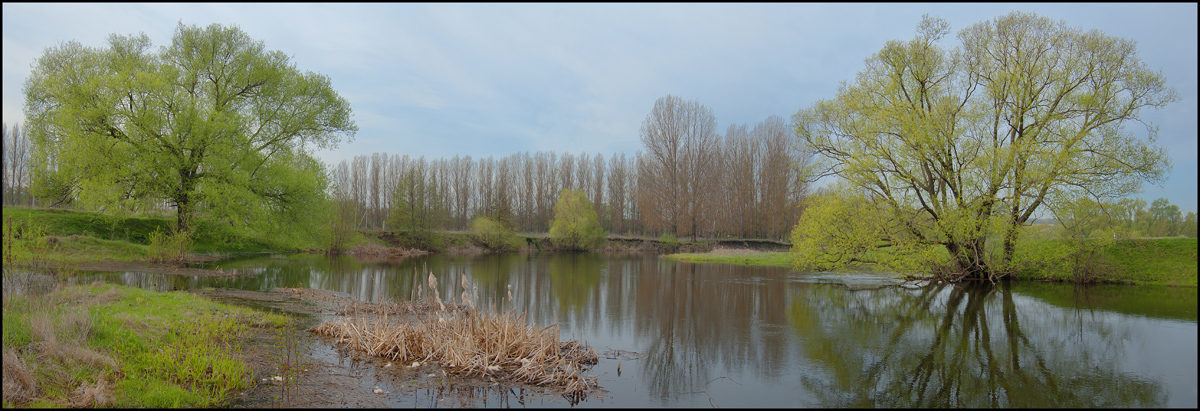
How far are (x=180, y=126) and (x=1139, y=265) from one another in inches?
1356

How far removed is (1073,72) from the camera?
57.3 ft

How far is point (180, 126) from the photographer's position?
20844mm

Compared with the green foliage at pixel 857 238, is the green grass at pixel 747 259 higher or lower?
lower

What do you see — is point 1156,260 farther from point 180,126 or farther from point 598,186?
point 598,186

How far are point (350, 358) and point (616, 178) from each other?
58.1 m

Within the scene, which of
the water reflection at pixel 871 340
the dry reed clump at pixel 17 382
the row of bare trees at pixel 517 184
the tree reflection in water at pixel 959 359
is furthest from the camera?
the row of bare trees at pixel 517 184

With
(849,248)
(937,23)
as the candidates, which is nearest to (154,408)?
(849,248)

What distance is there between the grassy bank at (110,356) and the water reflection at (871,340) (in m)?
2.64

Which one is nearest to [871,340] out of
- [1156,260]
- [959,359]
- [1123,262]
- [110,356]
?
[959,359]

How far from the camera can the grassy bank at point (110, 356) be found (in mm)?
4840

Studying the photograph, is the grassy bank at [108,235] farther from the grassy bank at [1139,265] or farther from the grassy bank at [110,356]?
the grassy bank at [1139,265]

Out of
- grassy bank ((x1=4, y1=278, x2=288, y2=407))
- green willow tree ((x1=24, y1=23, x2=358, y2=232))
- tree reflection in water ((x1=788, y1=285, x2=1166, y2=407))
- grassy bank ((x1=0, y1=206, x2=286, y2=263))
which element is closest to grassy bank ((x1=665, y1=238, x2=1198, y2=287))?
tree reflection in water ((x1=788, y1=285, x2=1166, y2=407))

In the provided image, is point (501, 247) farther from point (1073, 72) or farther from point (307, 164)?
point (1073, 72)

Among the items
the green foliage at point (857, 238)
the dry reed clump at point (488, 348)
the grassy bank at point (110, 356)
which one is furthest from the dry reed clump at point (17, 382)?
the green foliage at point (857, 238)
